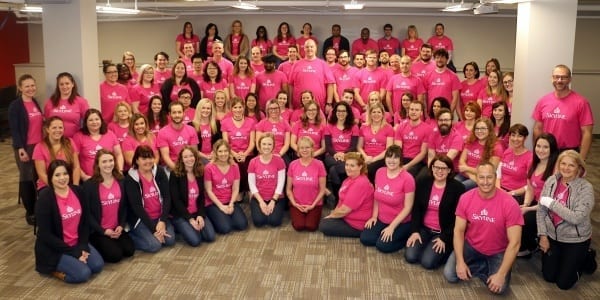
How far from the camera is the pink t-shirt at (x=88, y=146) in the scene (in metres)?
6.34

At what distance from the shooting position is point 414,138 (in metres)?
7.23

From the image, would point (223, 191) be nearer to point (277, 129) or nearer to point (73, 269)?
point (277, 129)

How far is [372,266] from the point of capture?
5.55 m

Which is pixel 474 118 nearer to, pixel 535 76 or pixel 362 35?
pixel 535 76

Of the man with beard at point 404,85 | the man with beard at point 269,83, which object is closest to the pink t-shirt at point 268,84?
the man with beard at point 269,83

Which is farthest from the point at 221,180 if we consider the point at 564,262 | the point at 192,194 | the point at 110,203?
the point at 564,262

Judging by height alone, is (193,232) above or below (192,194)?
below

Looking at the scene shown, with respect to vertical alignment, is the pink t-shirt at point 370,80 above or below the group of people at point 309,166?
above

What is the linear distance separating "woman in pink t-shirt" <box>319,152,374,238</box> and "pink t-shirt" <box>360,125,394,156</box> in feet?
3.60

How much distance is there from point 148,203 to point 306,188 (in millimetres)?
1684

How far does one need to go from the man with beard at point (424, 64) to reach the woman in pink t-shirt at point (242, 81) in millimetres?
2393

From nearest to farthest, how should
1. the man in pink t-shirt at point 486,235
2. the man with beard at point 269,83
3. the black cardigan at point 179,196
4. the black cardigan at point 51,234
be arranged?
1. the man in pink t-shirt at point 486,235
2. the black cardigan at point 51,234
3. the black cardigan at point 179,196
4. the man with beard at point 269,83

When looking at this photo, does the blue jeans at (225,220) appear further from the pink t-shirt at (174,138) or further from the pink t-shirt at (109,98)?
the pink t-shirt at (109,98)

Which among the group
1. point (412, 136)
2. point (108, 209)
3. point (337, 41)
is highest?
point (337, 41)
